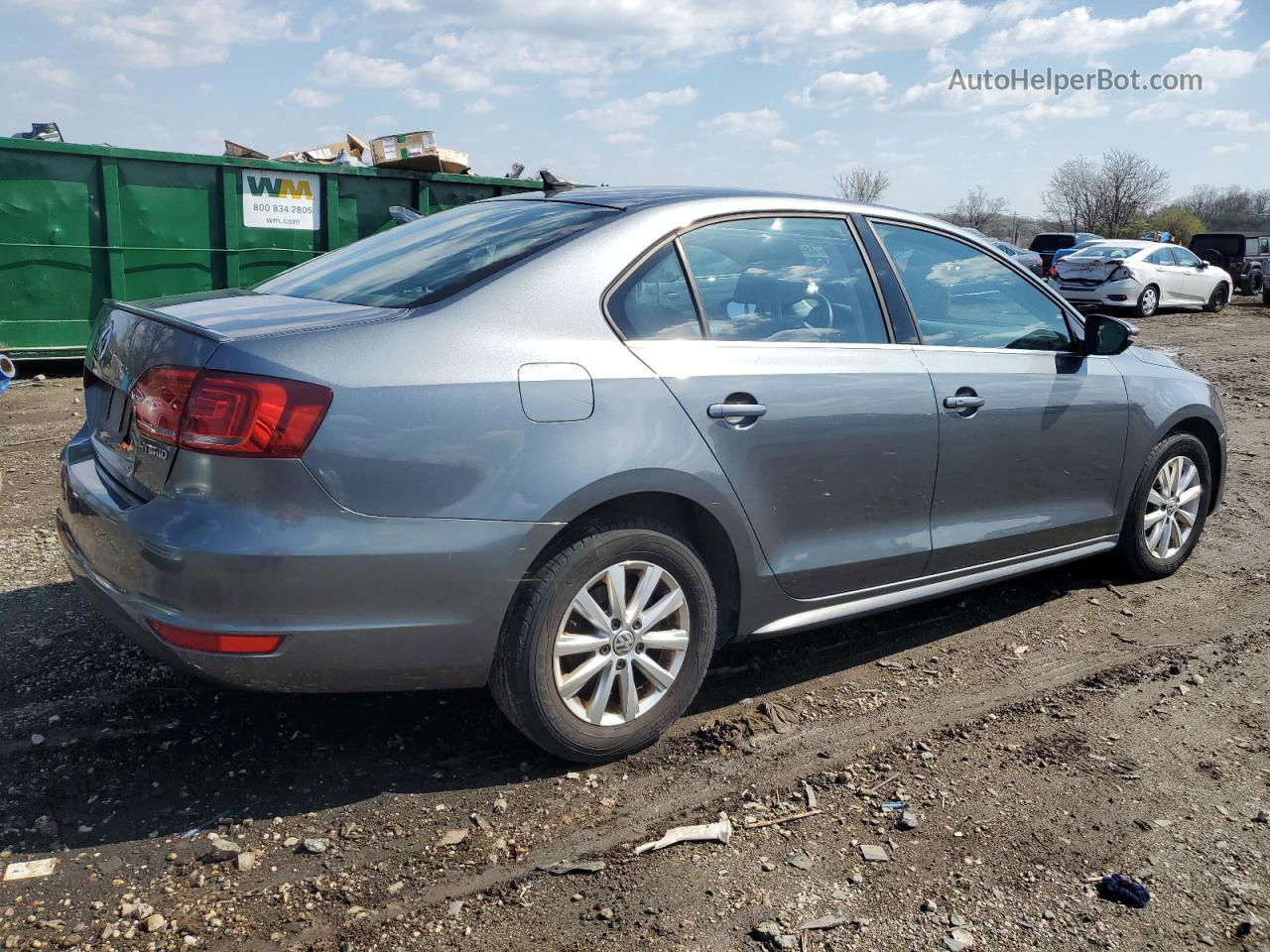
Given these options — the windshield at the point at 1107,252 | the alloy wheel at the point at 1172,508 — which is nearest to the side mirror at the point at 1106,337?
the alloy wheel at the point at 1172,508

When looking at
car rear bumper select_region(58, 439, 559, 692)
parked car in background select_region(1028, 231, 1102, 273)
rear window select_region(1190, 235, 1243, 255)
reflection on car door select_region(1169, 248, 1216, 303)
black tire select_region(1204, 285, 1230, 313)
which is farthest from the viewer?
rear window select_region(1190, 235, 1243, 255)

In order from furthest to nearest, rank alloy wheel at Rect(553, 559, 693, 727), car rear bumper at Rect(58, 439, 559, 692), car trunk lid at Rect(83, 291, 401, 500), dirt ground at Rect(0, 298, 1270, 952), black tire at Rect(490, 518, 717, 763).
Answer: alloy wheel at Rect(553, 559, 693, 727)
black tire at Rect(490, 518, 717, 763)
car trunk lid at Rect(83, 291, 401, 500)
car rear bumper at Rect(58, 439, 559, 692)
dirt ground at Rect(0, 298, 1270, 952)

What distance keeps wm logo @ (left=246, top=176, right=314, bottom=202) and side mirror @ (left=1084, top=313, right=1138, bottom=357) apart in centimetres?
873

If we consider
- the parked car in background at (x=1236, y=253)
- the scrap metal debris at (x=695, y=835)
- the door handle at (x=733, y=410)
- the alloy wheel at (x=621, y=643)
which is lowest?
the scrap metal debris at (x=695, y=835)

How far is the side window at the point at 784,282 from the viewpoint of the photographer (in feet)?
11.5

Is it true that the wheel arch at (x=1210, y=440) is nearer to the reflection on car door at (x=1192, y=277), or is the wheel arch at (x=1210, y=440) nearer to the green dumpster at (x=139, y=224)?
the green dumpster at (x=139, y=224)

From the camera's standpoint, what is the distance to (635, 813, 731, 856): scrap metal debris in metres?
2.88

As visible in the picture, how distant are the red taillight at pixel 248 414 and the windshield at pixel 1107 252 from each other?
21016mm

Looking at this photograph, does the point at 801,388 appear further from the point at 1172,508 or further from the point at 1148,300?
the point at 1148,300

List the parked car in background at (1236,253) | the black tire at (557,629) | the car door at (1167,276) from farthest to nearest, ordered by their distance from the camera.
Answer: the parked car in background at (1236,253) → the car door at (1167,276) → the black tire at (557,629)

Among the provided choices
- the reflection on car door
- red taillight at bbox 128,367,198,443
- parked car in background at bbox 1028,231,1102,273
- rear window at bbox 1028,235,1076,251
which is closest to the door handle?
red taillight at bbox 128,367,198,443

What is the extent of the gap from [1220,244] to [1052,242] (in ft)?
17.9

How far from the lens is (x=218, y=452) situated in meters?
2.68

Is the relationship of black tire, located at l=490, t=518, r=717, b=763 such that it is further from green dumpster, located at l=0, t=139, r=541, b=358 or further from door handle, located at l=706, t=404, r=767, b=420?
green dumpster, located at l=0, t=139, r=541, b=358
